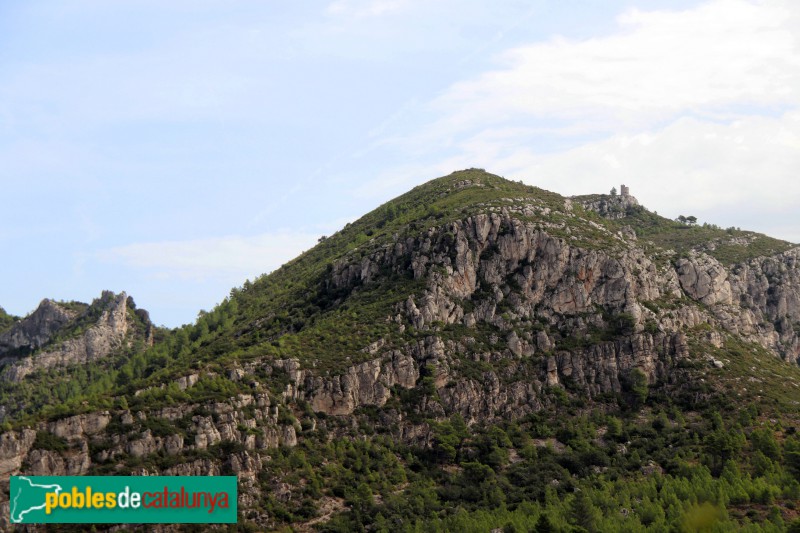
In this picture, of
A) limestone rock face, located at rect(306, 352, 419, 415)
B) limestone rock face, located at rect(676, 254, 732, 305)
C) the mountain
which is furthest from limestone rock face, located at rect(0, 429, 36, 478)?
limestone rock face, located at rect(676, 254, 732, 305)

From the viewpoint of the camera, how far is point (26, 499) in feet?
368

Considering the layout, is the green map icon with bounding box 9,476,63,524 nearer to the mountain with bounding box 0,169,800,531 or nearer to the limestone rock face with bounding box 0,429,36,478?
the limestone rock face with bounding box 0,429,36,478

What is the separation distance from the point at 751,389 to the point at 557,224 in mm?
52854

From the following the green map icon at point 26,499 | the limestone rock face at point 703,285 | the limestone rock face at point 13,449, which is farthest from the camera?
the limestone rock face at point 703,285

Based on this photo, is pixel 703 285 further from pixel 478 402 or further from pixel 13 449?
pixel 13 449

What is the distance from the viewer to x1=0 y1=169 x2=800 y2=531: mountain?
426ft

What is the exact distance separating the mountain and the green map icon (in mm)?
4998

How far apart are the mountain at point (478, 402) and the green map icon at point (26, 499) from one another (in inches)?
197

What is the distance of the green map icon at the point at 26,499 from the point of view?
11125cm

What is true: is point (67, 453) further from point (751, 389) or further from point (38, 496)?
point (751, 389)
